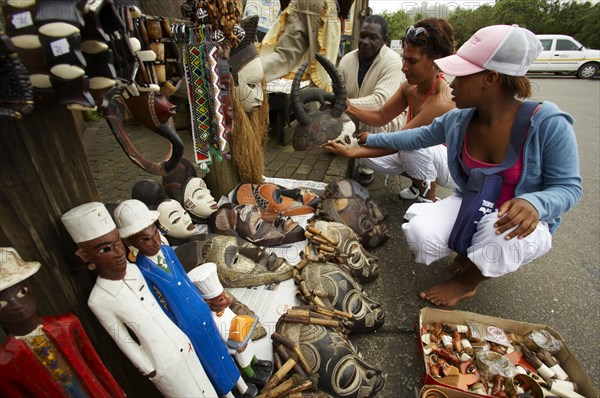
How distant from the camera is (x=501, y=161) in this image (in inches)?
70.7

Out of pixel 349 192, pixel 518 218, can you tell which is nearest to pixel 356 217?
pixel 349 192

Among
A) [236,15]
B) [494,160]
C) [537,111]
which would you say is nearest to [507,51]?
[537,111]

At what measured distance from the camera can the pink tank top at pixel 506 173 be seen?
5.73 ft

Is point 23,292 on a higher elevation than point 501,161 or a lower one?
higher

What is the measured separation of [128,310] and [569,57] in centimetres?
1699

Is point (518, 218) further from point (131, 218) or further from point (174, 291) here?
point (131, 218)

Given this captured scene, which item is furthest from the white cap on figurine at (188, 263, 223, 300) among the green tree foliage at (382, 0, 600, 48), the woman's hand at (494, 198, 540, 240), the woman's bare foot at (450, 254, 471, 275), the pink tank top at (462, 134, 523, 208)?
the green tree foliage at (382, 0, 600, 48)

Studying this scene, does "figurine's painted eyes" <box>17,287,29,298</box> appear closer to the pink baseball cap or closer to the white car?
the pink baseball cap

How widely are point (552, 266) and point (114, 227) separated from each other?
2978 mm

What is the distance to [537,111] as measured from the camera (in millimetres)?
1670

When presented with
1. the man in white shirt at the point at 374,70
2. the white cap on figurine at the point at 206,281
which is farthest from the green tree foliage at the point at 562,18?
the white cap on figurine at the point at 206,281

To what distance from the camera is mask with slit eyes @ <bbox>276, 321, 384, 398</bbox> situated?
1.44 m

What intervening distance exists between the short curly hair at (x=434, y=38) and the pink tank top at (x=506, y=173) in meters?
0.81

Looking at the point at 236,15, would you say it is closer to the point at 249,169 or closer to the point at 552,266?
the point at 249,169
